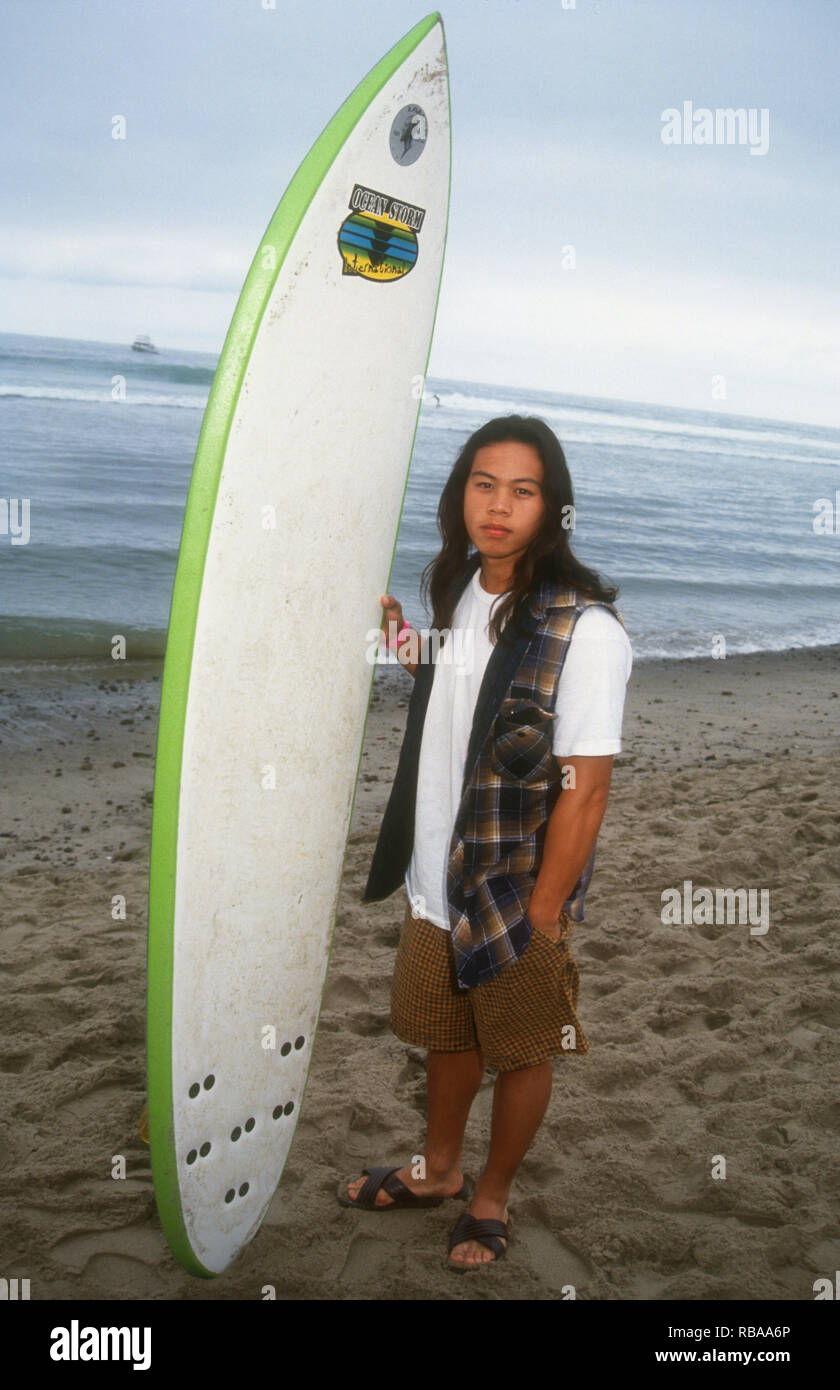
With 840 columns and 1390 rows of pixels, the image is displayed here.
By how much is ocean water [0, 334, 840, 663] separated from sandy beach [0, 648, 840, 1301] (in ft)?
11.6

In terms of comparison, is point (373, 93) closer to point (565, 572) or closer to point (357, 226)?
point (357, 226)

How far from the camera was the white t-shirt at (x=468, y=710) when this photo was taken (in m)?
1.75

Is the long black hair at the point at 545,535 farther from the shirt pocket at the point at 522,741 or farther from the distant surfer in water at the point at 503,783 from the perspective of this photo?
the shirt pocket at the point at 522,741

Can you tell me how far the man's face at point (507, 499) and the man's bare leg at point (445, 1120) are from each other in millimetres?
1054

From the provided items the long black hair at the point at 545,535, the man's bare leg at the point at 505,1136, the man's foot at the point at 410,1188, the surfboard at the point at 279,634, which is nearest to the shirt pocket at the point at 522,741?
the long black hair at the point at 545,535

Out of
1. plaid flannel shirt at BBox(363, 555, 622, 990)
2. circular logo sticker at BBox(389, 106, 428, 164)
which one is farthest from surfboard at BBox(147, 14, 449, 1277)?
plaid flannel shirt at BBox(363, 555, 622, 990)

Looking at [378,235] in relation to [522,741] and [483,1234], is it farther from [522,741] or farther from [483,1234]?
[483,1234]

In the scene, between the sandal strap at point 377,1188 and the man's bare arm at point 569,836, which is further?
the sandal strap at point 377,1188

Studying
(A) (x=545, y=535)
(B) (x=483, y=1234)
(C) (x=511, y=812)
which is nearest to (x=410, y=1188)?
(B) (x=483, y=1234)

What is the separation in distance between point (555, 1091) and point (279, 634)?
1505 millimetres

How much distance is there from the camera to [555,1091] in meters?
2.71

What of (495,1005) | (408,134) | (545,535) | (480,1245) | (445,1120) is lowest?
(480,1245)

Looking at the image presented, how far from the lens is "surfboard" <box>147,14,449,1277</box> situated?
1.84 metres
